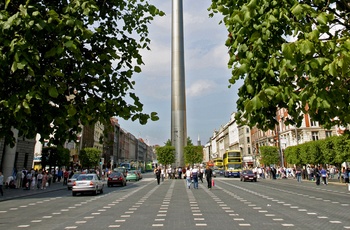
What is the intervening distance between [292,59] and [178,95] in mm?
76074

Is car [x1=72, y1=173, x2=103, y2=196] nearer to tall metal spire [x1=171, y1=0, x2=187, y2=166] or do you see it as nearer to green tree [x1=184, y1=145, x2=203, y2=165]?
green tree [x1=184, y1=145, x2=203, y2=165]

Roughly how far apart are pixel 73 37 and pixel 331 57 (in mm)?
3238

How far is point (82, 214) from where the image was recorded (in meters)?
13.4

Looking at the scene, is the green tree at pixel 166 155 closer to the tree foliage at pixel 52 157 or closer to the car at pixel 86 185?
the tree foliage at pixel 52 157

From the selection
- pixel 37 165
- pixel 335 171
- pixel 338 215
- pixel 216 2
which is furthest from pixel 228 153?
pixel 216 2

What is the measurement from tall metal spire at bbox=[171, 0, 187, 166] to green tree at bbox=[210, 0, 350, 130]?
242ft

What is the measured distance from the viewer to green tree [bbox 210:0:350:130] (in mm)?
3699

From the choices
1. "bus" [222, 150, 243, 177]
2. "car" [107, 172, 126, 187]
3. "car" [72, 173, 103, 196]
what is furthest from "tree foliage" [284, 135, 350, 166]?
"car" [107, 172, 126, 187]

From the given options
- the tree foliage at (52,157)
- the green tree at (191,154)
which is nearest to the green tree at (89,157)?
the tree foliage at (52,157)

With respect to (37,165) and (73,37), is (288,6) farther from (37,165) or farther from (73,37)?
(37,165)

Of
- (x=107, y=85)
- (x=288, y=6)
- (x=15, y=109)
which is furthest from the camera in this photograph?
(x=107, y=85)

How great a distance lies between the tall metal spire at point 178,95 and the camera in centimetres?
7938

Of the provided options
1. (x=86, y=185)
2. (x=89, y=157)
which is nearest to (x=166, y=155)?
(x=89, y=157)

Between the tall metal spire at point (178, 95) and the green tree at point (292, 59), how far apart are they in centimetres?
7375
